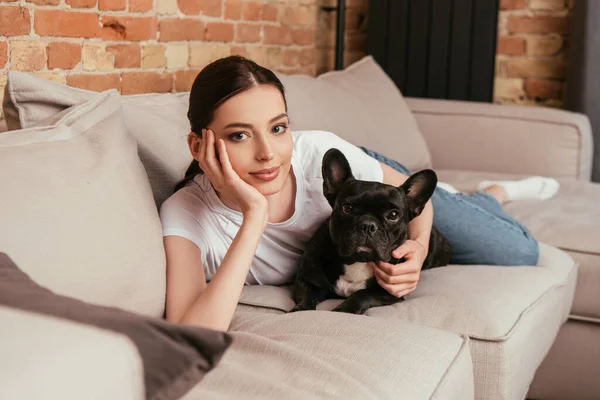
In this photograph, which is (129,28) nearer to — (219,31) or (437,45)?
(219,31)

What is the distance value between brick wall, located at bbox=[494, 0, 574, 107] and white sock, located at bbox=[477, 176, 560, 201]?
124cm

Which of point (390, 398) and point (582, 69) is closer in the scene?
point (390, 398)

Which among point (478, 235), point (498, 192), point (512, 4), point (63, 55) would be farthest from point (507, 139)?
point (63, 55)

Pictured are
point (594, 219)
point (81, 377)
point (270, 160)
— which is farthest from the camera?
point (594, 219)

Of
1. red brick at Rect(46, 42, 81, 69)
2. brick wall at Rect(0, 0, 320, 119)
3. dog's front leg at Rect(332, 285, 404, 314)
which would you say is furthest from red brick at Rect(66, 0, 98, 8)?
dog's front leg at Rect(332, 285, 404, 314)

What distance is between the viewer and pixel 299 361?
119 cm

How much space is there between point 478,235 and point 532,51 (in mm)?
2152

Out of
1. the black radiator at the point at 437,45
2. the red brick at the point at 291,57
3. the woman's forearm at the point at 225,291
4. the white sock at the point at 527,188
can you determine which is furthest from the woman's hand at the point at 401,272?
the black radiator at the point at 437,45

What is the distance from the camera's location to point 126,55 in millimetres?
2494

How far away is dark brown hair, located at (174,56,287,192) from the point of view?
1567mm

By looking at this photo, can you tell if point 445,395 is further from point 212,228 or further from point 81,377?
point 81,377

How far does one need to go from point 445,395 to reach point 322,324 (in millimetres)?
263

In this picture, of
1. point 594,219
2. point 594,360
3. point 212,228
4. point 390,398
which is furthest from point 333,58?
point 390,398

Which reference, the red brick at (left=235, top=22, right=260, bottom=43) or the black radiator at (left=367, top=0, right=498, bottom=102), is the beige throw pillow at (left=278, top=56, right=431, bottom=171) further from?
the black radiator at (left=367, top=0, right=498, bottom=102)
